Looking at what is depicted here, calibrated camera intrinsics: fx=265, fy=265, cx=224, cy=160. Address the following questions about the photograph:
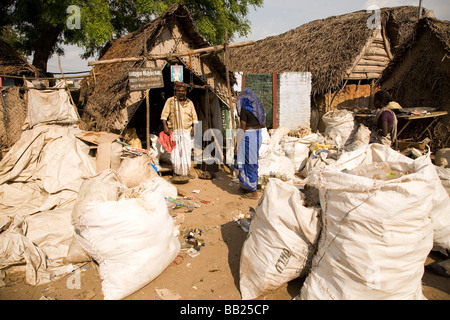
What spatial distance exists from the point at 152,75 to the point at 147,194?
312cm

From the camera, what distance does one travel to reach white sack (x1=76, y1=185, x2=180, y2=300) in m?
2.36

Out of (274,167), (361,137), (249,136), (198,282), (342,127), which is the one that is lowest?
(198,282)

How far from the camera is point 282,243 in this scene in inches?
85.8

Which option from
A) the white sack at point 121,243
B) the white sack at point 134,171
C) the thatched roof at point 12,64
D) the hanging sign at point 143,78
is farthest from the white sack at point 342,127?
the thatched roof at point 12,64

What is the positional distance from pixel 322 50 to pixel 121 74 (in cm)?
711

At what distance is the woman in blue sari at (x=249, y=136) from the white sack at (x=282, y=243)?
7.65ft

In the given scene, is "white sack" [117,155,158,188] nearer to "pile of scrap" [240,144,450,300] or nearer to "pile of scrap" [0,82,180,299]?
"pile of scrap" [0,82,180,299]

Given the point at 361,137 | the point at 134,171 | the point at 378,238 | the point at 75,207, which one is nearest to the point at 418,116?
the point at 361,137

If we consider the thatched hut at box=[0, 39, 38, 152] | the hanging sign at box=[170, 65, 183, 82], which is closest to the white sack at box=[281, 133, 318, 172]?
the hanging sign at box=[170, 65, 183, 82]

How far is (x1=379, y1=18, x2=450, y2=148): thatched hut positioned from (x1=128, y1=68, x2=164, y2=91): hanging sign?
6.84 m

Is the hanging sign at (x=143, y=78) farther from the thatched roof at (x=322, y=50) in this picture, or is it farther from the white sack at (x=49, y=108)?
the thatched roof at (x=322, y=50)

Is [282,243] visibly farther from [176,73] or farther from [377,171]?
[176,73]

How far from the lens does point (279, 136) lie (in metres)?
6.95
